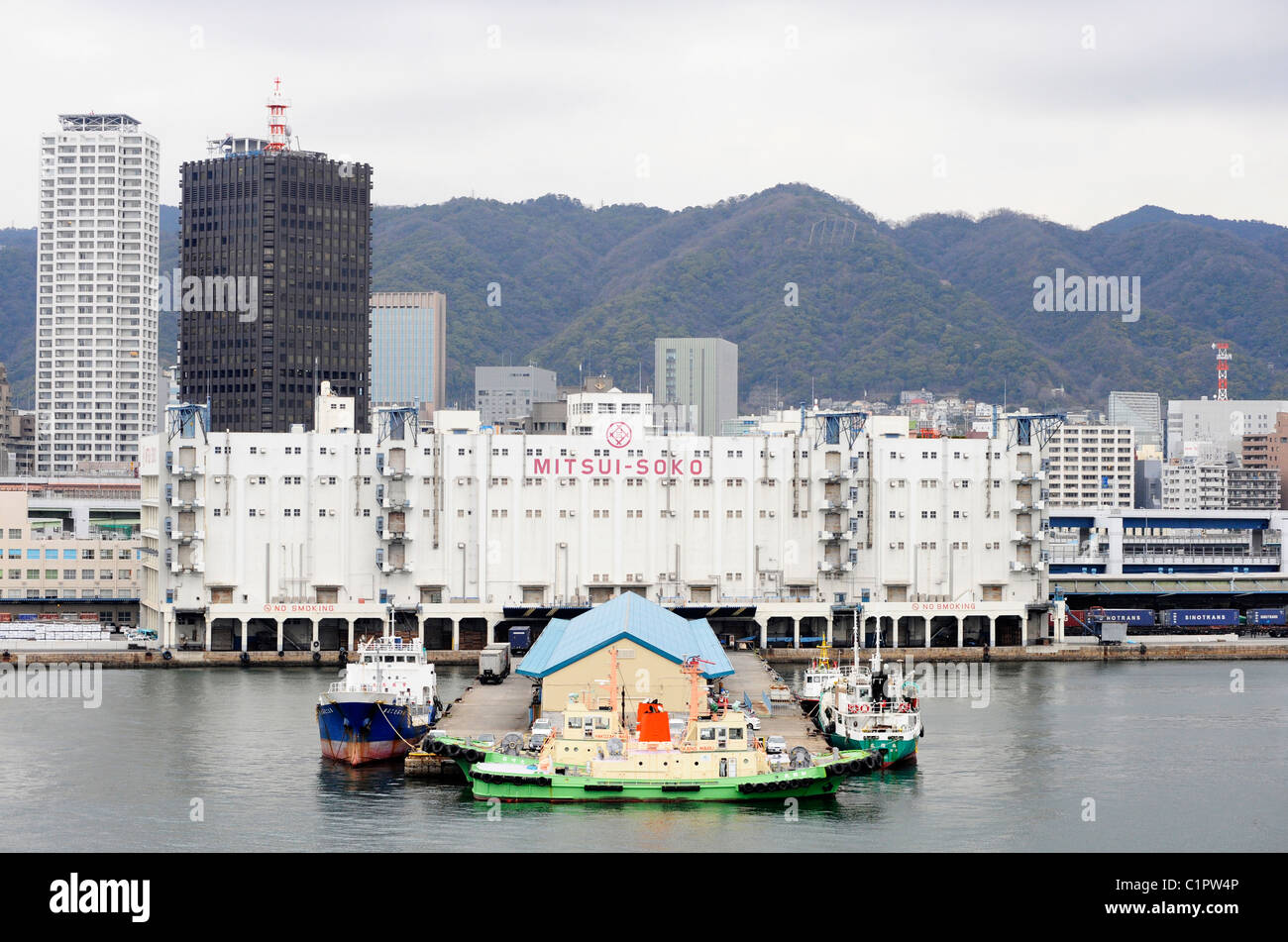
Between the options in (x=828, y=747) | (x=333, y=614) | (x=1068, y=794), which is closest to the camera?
(x=1068, y=794)

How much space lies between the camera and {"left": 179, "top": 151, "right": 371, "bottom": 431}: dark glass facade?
183 m

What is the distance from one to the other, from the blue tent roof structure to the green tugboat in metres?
10.1

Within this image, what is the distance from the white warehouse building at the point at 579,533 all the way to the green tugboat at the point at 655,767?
46721 millimetres

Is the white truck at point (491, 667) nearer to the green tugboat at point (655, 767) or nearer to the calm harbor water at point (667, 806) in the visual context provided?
the calm harbor water at point (667, 806)

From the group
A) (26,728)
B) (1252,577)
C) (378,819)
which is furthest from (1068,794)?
(1252,577)

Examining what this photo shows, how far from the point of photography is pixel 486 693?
3258 inches

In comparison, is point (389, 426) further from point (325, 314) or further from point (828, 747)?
point (325, 314)

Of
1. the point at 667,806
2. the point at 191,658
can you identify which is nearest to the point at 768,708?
the point at 667,806

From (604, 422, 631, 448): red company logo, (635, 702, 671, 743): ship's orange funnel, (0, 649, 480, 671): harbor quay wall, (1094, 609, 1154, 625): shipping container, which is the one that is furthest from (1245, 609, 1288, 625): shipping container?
(635, 702, 671, 743): ship's orange funnel

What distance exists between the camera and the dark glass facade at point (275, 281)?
601ft

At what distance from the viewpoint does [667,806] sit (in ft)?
188

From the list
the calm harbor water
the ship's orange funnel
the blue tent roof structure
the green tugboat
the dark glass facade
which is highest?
the dark glass facade

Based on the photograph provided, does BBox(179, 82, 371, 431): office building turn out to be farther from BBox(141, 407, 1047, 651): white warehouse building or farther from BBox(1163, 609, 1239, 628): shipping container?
BBox(1163, 609, 1239, 628): shipping container

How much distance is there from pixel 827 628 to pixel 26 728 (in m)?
48.9
